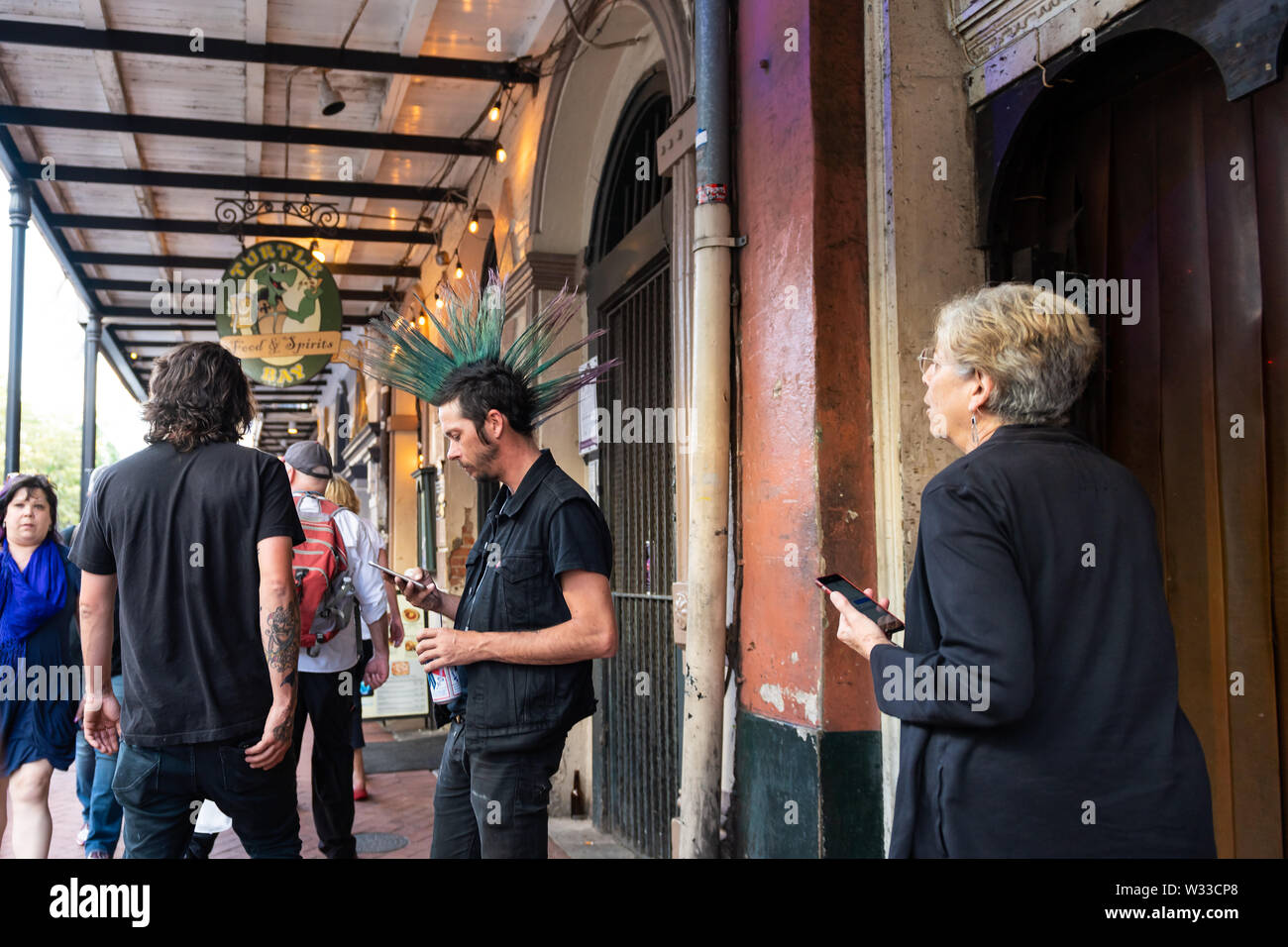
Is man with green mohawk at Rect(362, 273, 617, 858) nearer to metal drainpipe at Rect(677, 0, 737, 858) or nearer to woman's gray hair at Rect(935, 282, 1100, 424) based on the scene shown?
metal drainpipe at Rect(677, 0, 737, 858)

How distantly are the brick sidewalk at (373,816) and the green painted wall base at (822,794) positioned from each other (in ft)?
7.61

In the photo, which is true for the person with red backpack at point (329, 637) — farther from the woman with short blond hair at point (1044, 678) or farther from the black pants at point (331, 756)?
the woman with short blond hair at point (1044, 678)

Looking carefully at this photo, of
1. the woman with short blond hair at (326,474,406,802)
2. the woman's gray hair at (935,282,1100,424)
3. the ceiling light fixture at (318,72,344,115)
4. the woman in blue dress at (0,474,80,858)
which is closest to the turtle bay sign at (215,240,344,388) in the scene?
the ceiling light fixture at (318,72,344,115)

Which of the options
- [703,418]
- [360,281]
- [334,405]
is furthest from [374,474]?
[703,418]

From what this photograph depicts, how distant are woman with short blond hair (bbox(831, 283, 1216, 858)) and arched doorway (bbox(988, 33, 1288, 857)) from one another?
0.92 meters

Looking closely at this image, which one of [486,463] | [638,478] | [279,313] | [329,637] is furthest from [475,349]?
[279,313]

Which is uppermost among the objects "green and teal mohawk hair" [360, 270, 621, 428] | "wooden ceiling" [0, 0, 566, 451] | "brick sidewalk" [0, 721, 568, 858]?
"wooden ceiling" [0, 0, 566, 451]

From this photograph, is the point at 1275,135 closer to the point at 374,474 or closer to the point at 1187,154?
the point at 1187,154

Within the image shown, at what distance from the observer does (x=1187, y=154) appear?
273 cm

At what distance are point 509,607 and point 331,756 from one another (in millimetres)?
2299

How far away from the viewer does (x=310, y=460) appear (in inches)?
189

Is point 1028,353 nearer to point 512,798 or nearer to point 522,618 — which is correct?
point 522,618

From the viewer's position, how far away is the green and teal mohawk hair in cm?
294

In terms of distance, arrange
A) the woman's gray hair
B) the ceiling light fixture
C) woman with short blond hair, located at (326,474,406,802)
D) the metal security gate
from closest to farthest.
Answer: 1. the woman's gray hair
2. woman with short blond hair, located at (326,474,406,802)
3. the metal security gate
4. the ceiling light fixture
